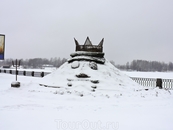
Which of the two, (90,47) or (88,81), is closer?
(88,81)

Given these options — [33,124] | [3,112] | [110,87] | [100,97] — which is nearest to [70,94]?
[100,97]

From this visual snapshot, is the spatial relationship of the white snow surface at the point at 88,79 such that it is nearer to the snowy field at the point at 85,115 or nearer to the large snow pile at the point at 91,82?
the large snow pile at the point at 91,82

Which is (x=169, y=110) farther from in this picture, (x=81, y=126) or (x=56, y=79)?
(x=56, y=79)

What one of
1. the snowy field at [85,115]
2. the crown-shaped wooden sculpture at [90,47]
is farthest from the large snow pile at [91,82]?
the crown-shaped wooden sculpture at [90,47]

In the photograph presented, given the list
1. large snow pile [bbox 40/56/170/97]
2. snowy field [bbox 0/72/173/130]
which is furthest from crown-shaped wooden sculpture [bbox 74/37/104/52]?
snowy field [bbox 0/72/173/130]

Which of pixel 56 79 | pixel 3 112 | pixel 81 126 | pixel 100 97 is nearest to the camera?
pixel 81 126

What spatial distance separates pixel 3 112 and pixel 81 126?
10.9ft

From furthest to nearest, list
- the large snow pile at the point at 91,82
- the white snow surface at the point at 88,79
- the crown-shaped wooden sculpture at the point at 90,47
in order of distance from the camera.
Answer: the crown-shaped wooden sculpture at the point at 90,47 → the white snow surface at the point at 88,79 → the large snow pile at the point at 91,82

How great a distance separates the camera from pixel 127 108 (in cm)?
825

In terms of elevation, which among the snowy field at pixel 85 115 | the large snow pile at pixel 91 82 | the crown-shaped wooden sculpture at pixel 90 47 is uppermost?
the crown-shaped wooden sculpture at pixel 90 47

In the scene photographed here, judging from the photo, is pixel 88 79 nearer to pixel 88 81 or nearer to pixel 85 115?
pixel 88 81

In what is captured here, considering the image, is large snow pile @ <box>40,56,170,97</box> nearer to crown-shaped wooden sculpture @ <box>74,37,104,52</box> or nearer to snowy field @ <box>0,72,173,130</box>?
snowy field @ <box>0,72,173,130</box>

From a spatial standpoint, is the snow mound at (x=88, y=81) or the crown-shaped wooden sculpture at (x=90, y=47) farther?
the crown-shaped wooden sculpture at (x=90, y=47)

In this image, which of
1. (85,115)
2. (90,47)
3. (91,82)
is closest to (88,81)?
(91,82)
